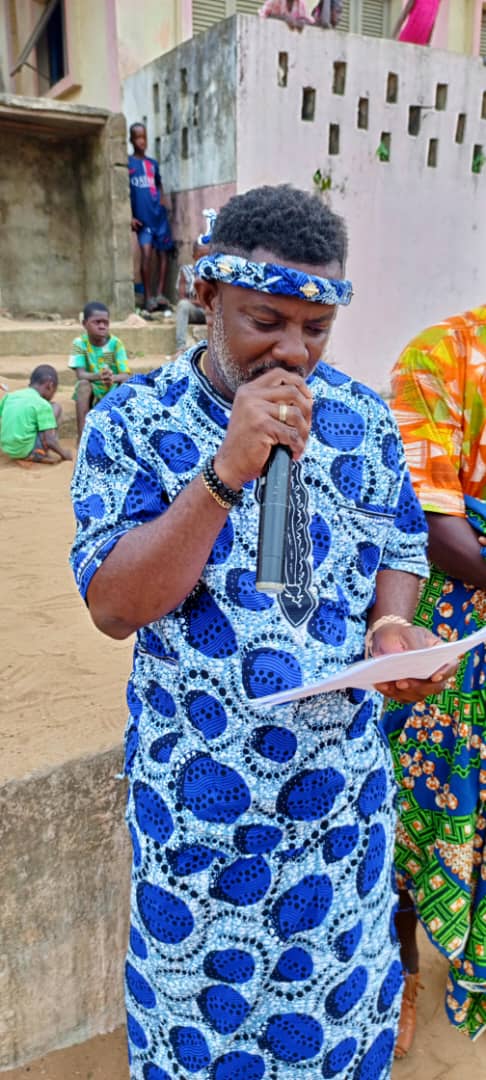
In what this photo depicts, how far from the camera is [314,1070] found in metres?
1.37

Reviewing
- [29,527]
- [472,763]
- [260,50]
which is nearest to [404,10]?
[260,50]

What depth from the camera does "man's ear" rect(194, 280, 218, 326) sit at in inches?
47.2

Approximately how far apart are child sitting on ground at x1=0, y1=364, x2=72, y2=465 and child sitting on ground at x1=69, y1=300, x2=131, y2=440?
0.31 metres

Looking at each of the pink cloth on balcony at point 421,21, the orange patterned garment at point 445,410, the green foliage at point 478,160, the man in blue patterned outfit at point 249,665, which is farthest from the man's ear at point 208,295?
the pink cloth on balcony at point 421,21

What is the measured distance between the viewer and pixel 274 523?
3.21ft

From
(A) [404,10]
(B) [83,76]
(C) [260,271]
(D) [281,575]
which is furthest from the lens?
(A) [404,10]

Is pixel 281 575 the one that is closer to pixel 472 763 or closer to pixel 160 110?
pixel 472 763

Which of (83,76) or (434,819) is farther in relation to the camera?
(83,76)

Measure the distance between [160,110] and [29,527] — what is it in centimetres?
740

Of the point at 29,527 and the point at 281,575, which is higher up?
the point at 281,575

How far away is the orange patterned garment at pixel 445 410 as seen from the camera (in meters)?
1.77

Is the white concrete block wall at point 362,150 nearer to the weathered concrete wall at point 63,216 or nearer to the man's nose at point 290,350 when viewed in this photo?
the weathered concrete wall at point 63,216

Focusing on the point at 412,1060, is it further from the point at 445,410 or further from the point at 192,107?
the point at 192,107

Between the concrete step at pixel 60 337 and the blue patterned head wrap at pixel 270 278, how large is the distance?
758 cm
